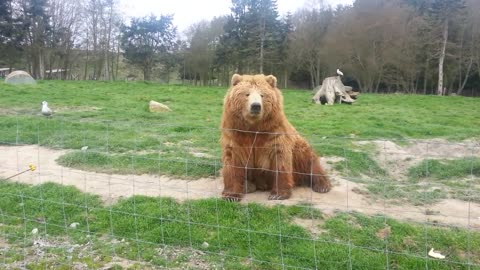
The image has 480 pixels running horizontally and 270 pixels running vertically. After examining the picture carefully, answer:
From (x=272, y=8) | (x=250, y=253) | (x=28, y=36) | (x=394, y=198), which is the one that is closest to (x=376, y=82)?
(x=272, y=8)

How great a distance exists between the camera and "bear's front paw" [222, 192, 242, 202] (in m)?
5.38

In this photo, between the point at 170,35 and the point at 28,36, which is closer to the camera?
the point at 28,36

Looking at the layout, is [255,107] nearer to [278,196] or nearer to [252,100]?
[252,100]

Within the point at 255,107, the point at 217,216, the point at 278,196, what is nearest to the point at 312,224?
the point at 278,196

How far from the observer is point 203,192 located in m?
5.94

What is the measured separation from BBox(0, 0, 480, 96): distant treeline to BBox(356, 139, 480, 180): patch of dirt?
77.3ft

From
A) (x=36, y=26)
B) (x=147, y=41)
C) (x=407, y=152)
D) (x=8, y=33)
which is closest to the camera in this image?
(x=407, y=152)

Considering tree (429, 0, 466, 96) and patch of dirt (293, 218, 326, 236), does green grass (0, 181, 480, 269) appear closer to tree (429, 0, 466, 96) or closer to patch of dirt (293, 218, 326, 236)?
patch of dirt (293, 218, 326, 236)

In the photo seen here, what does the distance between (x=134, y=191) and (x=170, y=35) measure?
36.0 metres

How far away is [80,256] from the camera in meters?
4.33

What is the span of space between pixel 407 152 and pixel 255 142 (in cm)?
458

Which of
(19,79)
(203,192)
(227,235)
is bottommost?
(227,235)

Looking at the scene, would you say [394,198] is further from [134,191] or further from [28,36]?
[28,36]

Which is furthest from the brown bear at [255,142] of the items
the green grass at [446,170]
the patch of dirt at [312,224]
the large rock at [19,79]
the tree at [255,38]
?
the tree at [255,38]
